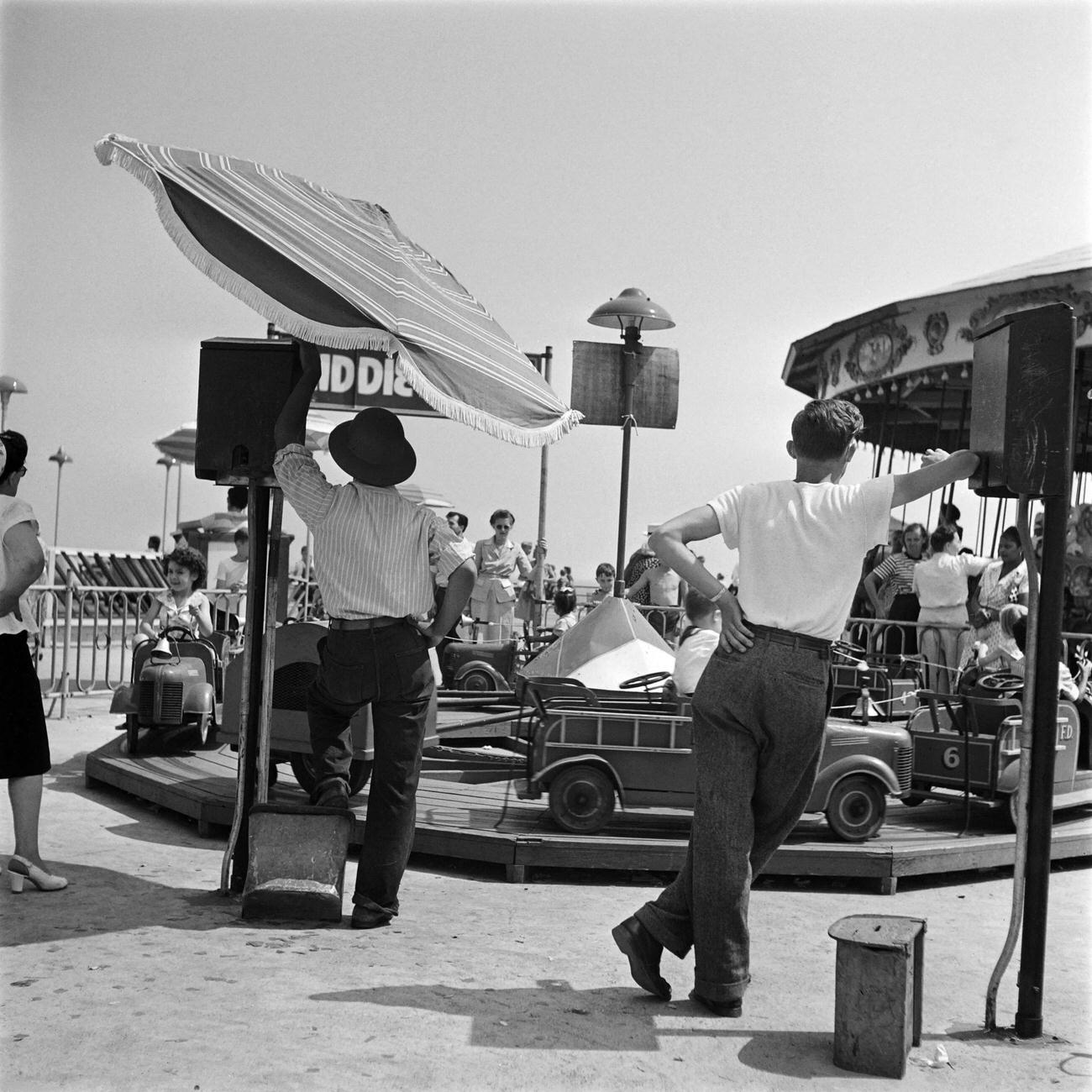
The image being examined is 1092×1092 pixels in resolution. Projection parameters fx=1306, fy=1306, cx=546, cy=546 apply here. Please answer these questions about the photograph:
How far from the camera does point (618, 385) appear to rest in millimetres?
11367

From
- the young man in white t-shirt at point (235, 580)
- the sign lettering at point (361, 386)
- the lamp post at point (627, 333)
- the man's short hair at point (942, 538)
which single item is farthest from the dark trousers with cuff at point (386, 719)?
the man's short hair at point (942, 538)

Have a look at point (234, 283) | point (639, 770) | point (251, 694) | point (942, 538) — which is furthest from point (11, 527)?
point (942, 538)

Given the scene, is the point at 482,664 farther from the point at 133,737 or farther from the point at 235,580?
the point at 133,737

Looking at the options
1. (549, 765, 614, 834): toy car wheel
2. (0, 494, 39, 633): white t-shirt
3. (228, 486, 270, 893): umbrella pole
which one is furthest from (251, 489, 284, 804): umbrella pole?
(549, 765, 614, 834): toy car wheel

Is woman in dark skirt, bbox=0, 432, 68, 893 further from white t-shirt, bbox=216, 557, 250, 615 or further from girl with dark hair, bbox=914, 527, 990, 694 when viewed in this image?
girl with dark hair, bbox=914, 527, 990, 694

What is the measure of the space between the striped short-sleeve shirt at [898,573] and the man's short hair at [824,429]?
10.7 metres

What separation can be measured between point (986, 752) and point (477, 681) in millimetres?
6027

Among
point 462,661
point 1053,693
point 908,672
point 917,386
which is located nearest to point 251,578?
point 1053,693

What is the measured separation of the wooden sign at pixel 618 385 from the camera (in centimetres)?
1132

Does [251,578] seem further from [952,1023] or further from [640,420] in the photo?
[640,420]

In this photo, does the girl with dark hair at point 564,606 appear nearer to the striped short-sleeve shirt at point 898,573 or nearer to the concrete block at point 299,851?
the striped short-sleeve shirt at point 898,573

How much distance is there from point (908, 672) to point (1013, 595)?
5.75ft

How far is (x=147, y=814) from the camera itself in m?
7.79

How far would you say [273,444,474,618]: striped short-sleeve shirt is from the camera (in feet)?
17.3
